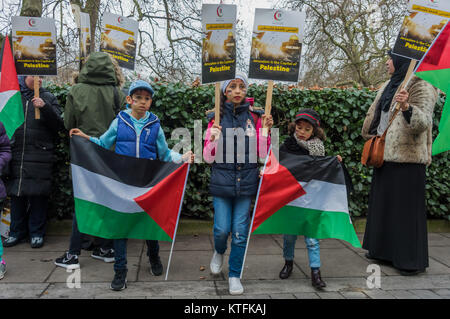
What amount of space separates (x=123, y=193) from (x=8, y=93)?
183cm

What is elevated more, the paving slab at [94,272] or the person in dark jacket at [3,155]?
the person in dark jacket at [3,155]

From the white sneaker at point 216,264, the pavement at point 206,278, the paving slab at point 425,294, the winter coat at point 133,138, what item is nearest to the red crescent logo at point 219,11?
the winter coat at point 133,138

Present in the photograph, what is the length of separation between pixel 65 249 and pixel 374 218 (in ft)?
12.3

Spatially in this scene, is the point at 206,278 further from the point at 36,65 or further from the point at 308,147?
the point at 36,65

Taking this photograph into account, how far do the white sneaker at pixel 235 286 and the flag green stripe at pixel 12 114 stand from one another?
2796mm

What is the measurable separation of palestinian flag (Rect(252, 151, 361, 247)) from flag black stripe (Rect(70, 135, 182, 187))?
1.01 m

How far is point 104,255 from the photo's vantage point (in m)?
4.83

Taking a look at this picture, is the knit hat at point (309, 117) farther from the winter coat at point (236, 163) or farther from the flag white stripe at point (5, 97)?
the flag white stripe at point (5, 97)

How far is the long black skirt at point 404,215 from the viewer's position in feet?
14.8

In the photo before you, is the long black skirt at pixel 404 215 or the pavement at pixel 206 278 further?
the long black skirt at pixel 404 215

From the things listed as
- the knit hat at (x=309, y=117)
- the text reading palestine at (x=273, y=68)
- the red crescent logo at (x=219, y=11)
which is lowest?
the knit hat at (x=309, y=117)

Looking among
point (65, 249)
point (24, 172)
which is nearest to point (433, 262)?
point (65, 249)

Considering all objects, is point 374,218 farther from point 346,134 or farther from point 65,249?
point 65,249

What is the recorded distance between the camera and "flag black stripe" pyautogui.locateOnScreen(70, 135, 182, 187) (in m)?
3.92
